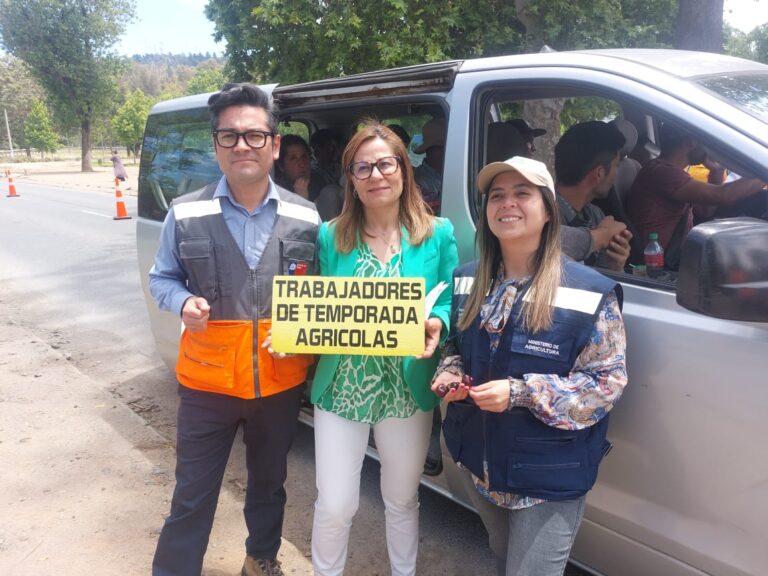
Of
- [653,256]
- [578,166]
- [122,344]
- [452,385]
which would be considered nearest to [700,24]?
[578,166]

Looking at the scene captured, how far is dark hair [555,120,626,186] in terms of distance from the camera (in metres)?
2.77

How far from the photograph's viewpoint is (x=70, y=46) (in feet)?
105

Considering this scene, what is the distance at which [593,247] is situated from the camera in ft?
7.48

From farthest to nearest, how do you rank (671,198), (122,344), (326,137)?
1. (122,344)
2. (326,137)
3. (671,198)

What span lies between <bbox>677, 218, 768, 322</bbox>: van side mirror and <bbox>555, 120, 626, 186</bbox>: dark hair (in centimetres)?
133

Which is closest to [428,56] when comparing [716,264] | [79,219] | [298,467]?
[298,467]

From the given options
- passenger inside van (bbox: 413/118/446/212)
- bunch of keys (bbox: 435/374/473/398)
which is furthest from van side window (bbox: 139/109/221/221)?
bunch of keys (bbox: 435/374/473/398)

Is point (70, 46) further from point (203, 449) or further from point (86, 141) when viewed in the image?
point (203, 449)

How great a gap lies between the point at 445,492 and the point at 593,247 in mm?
1216

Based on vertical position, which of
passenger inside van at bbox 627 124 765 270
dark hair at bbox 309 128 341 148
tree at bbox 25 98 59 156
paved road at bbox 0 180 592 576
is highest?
tree at bbox 25 98 59 156

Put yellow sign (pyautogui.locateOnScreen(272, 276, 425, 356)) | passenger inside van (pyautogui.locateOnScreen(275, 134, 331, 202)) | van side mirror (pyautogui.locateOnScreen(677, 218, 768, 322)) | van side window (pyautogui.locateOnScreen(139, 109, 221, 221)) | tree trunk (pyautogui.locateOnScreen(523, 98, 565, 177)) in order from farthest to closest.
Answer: tree trunk (pyautogui.locateOnScreen(523, 98, 565, 177)) < passenger inside van (pyautogui.locateOnScreen(275, 134, 331, 202)) < van side window (pyautogui.locateOnScreen(139, 109, 221, 221)) < yellow sign (pyautogui.locateOnScreen(272, 276, 425, 356)) < van side mirror (pyautogui.locateOnScreen(677, 218, 768, 322))

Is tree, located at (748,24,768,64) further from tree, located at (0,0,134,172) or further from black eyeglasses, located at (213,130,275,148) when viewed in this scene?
tree, located at (0,0,134,172)

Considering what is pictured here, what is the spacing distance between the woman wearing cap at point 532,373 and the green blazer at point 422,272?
230 mm

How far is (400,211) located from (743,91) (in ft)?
3.86
